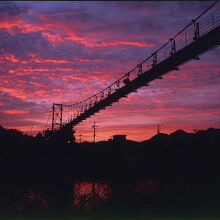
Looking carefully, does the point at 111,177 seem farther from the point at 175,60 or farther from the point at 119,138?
the point at 175,60

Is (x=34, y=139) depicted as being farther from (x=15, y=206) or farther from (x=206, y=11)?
(x=206, y=11)

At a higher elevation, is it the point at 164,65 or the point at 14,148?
the point at 164,65

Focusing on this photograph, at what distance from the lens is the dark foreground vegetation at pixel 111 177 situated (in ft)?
47.9

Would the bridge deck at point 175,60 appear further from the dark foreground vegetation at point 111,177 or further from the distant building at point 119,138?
the distant building at point 119,138

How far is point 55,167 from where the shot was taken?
34938 millimetres

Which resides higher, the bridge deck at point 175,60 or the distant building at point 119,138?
the bridge deck at point 175,60

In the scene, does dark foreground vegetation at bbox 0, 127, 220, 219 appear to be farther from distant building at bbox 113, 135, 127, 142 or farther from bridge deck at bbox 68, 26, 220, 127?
bridge deck at bbox 68, 26, 220, 127

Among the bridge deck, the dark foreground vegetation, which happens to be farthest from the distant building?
the bridge deck

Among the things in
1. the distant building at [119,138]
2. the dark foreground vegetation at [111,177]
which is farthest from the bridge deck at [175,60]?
the distant building at [119,138]

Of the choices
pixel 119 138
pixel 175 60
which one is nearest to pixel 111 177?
pixel 119 138

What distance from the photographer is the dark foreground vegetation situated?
575 inches

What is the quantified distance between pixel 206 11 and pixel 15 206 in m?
17.3

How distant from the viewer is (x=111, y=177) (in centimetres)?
3184

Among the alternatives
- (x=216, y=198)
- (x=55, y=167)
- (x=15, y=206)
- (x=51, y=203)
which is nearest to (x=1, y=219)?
(x=15, y=206)
